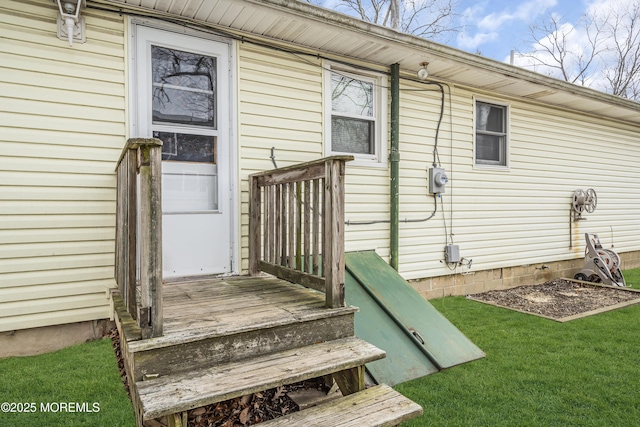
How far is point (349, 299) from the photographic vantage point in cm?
351

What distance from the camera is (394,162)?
483 centimetres

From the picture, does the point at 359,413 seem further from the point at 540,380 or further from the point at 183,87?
the point at 183,87

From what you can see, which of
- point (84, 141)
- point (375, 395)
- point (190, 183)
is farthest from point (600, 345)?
point (84, 141)

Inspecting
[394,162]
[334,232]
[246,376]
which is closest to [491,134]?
[394,162]

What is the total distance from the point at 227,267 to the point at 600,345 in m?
3.48

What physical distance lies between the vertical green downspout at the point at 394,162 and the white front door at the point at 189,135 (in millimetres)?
2017

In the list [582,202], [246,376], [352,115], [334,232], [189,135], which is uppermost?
[352,115]

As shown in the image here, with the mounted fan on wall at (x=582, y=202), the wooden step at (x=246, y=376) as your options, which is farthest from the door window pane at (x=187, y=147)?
the mounted fan on wall at (x=582, y=202)

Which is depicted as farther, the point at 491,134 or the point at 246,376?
the point at 491,134

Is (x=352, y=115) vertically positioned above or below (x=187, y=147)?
above

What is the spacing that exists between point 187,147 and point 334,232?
1.86m

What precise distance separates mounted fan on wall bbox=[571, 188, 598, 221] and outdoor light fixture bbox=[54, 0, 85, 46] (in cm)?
734

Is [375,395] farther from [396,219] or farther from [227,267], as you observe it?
[396,219]

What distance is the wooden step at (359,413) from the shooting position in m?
1.96
